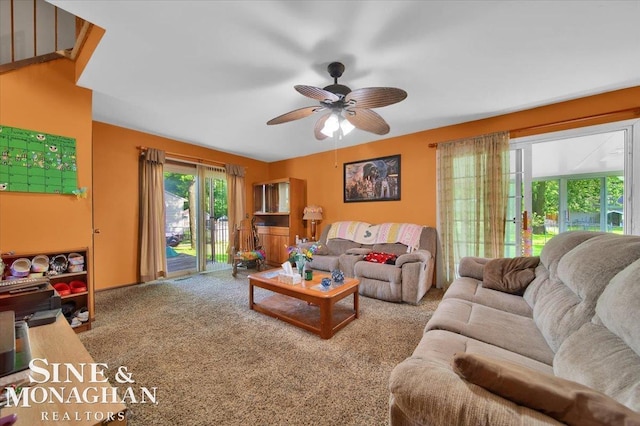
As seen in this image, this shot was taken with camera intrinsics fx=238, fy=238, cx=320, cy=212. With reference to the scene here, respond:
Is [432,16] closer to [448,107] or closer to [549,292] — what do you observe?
[448,107]

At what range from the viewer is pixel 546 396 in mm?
664

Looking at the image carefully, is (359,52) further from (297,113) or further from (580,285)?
(580,285)

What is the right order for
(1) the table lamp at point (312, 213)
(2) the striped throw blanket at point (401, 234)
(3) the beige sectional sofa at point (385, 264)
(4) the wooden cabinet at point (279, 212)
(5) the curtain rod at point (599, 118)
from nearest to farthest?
(5) the curtain rod at point (599, 118)
(3) the beige sectional sofa at point (385, 264)
(2) the striped throw blanket at point (401, 234)
(1) the table lamp at point (312, 213)
(4) the wooden cabinet at point (279, 212)

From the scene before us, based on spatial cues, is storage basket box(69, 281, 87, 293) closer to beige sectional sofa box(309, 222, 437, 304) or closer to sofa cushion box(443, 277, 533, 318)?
beige sectional sofa box(309, 222, 437, 304)

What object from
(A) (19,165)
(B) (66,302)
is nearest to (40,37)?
(A) (19,165)

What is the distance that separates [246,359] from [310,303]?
87 centimetres

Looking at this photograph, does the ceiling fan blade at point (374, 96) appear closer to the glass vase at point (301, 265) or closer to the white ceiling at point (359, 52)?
the white ceiling at point (359, 52)

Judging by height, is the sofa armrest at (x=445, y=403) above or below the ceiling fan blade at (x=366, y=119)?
below

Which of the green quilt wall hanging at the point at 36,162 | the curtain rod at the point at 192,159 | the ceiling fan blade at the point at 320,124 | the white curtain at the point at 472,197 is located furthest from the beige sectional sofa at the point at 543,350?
the curtain rod at the point at 192,159

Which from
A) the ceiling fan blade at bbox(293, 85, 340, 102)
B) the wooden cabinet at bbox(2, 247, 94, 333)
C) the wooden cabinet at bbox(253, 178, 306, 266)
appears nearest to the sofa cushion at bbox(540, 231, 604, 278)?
the ceiling fan blade at bbox(293, 85, 340, 102)

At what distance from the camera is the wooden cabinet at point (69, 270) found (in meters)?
2.13

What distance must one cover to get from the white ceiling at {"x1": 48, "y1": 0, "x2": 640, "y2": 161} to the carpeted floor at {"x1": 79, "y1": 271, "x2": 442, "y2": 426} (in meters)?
2.38

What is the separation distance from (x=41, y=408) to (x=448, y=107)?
3.72 metres

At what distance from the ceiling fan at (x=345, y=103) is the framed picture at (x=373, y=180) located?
1.69 m
